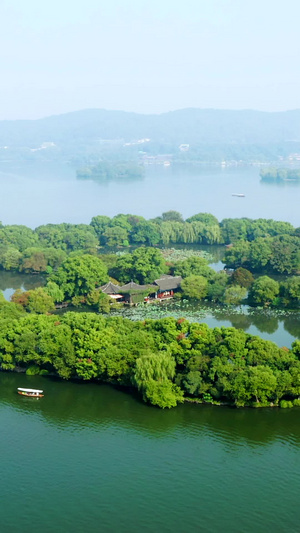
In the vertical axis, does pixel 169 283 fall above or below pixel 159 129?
below

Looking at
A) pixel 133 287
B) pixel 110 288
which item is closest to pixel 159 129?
pixel 133 287

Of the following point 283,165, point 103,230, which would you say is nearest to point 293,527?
point 103,230

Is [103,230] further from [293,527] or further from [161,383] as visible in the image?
[293,527]

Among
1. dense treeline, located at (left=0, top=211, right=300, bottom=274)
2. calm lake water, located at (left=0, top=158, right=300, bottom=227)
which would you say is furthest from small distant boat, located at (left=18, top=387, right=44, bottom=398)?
calm lake water, located at (left=0, top=158, right=300, bottom=227)

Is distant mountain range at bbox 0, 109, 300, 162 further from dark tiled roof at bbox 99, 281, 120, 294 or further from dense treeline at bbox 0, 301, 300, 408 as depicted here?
dense treeline at bbox 0, 301, 300, 408

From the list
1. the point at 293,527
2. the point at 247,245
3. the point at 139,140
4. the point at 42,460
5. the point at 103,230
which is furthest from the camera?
the point at 139,140

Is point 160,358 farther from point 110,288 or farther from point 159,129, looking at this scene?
point 159,129

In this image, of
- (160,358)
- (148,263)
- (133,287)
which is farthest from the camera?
(148,263)
